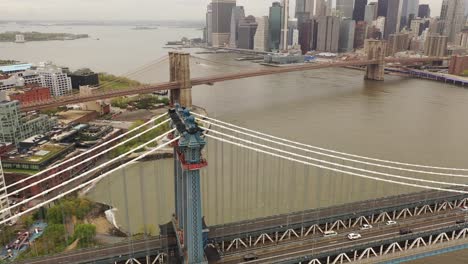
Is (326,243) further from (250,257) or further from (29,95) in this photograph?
(29,95)

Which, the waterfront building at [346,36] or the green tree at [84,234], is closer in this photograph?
the green tree at [84,234]

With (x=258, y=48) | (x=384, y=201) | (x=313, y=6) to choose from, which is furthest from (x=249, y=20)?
(x=384, y=201)

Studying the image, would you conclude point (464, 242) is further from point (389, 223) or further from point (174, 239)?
point (174, 239)

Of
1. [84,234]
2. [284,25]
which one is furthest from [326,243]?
[284,25]

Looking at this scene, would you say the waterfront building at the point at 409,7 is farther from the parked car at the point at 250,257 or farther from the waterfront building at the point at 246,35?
the parked car at the point at 250,257

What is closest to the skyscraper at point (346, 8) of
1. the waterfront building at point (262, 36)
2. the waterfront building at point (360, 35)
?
the waterfront building at point (360, 35)

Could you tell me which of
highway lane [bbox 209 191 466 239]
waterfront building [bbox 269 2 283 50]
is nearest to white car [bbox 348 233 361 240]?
highway lane [bbox 209 191 466 239]
